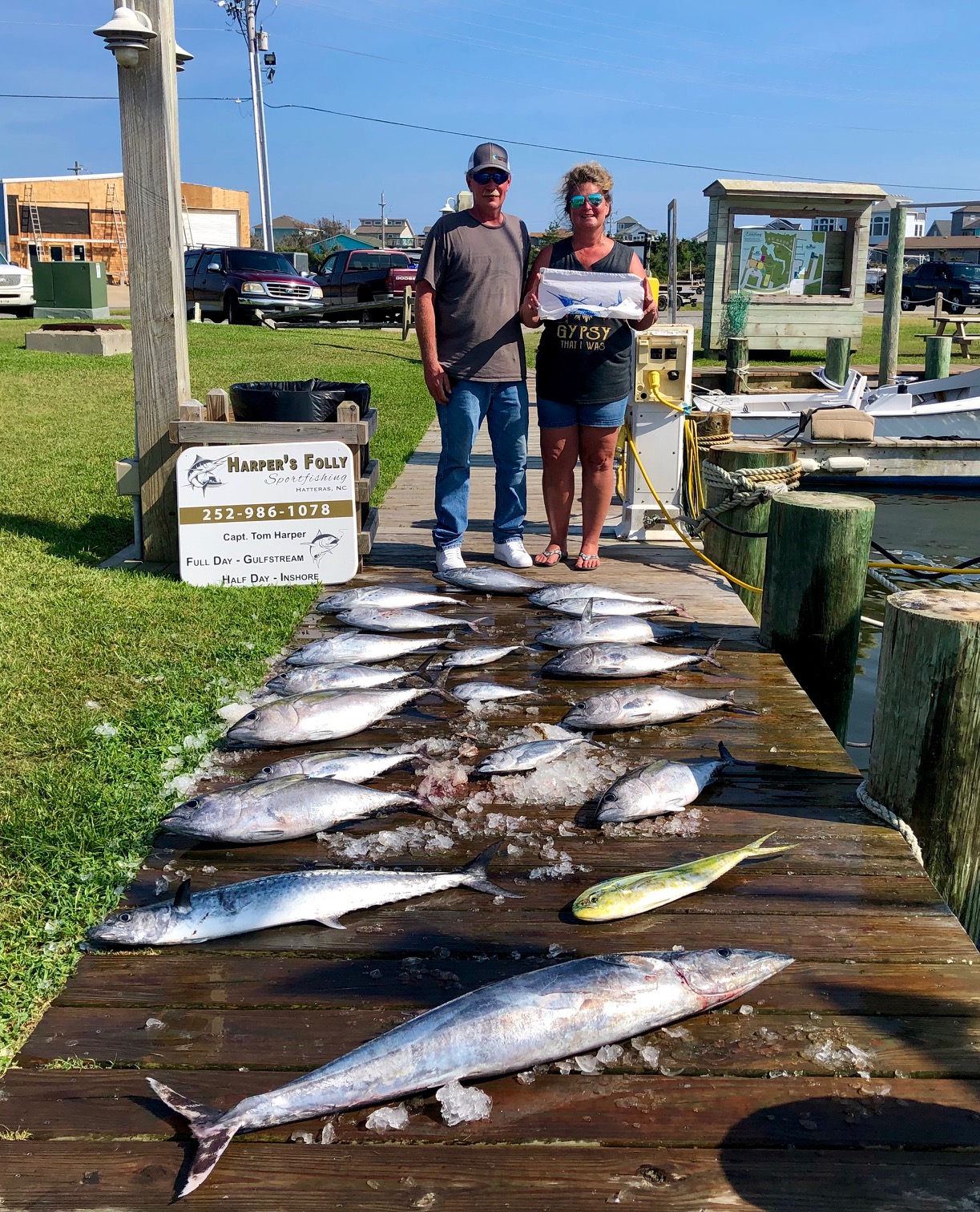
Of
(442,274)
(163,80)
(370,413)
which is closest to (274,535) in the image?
(370,413)

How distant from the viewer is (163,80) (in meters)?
5.70

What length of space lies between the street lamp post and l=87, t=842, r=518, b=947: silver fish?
3.78 m

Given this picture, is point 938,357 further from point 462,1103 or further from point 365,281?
point 365,281

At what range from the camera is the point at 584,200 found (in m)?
5.43

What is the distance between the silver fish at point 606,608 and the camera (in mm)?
5207

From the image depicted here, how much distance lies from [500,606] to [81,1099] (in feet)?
12.2

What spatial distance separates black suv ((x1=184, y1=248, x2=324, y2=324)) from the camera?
25359mm

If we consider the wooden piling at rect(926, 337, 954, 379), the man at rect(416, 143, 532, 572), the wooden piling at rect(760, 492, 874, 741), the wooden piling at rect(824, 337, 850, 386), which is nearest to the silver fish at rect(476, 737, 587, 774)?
the wooden piling at rect(760, 492, 874, 741)

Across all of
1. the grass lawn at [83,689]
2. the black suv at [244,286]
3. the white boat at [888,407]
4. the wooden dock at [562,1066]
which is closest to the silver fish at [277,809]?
the wooden dock at [562,1066]

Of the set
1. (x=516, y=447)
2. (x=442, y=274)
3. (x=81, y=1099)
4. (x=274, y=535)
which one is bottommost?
(x=81, y=1099)

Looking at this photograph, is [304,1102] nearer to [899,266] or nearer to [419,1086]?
[419,1086]

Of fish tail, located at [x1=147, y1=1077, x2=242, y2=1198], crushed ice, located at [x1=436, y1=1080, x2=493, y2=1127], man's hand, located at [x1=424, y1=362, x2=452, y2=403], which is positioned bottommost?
crushed ice, located at [x1=436, y1=1080, x2=493, y2=1127]

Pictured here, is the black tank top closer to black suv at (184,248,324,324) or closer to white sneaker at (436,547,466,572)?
white sneaker at (436,547,466,572)

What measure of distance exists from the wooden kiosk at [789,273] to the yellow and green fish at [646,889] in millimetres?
17606
